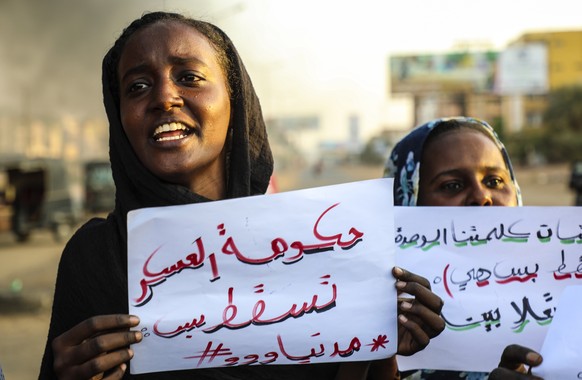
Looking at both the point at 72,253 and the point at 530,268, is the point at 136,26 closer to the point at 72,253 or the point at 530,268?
the point at 72,253

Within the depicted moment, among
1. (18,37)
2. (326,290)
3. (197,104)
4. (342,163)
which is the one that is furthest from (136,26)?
(342,163)

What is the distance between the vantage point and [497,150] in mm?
1995

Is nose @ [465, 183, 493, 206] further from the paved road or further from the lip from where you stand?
the paved road

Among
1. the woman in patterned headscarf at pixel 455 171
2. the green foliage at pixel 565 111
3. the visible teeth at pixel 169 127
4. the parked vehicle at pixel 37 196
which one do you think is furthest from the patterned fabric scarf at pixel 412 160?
the green foliage at pixel 565 111

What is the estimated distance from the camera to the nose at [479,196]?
1.92 m

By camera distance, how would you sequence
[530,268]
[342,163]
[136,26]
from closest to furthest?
[136,26] → [530,268] → [342,163]

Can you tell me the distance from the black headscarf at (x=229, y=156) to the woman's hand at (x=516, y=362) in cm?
66

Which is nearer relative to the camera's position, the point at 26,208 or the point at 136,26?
the point at 136,26

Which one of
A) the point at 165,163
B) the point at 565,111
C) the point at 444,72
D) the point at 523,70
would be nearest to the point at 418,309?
the point at 165,163

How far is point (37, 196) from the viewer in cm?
1994

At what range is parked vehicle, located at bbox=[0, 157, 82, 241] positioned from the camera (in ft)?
61.6

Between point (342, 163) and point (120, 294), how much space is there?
100144 mm

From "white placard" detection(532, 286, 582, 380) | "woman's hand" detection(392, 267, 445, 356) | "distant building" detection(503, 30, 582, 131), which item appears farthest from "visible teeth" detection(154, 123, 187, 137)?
"distant building" detection(503, 30, 582, 131)

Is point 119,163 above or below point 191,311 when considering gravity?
above
